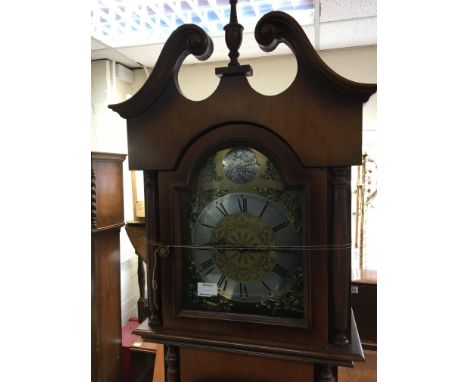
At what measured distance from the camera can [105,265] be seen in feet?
5.64

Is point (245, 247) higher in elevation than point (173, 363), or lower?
higher

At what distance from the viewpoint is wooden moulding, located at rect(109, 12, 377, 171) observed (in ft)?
2.19

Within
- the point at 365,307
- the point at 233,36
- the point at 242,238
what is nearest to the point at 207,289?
the point at 242,238

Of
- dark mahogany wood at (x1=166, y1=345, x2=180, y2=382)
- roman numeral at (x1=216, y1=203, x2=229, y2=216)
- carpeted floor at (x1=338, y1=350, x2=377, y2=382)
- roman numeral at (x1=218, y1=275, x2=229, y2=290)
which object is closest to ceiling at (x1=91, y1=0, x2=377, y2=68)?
roman numeral at (x1=216, y1=203, x2=229, y2=216)

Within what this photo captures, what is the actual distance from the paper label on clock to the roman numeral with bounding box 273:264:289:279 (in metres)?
0.14

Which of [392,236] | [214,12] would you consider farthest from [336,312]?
[214,12]

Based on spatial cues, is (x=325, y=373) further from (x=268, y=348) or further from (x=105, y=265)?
(x=105, y=265)

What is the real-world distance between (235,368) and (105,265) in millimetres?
1154

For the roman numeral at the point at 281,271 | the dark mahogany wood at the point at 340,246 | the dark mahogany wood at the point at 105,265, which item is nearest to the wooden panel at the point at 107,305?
the dark mahogany wood at the point at 105,265

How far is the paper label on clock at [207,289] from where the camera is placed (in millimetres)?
770

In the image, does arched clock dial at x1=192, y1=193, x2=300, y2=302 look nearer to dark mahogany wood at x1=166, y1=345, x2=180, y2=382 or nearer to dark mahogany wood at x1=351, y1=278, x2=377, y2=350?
dark mahogany wood at x1=166, y1=345, x2=180, y2=382
